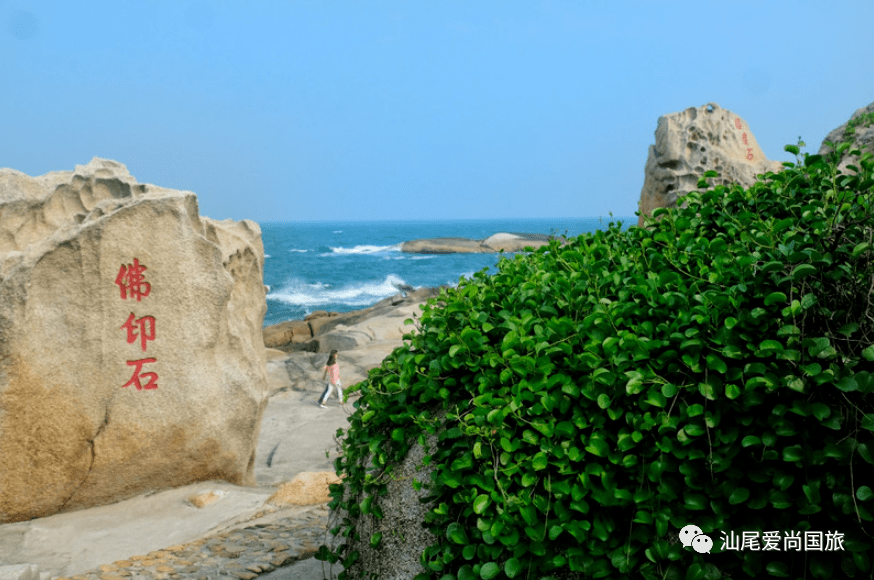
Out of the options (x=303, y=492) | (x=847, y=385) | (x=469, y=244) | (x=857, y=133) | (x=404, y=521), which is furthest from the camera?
(x=469, y=244)

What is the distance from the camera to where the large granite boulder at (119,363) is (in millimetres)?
6113

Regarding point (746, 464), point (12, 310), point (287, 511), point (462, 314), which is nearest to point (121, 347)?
point (12, 310)

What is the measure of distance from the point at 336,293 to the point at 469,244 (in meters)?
19.5

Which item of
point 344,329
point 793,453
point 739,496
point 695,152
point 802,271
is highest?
point 695,152

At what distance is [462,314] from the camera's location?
3350mm

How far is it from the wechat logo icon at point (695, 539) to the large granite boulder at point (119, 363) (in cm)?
539

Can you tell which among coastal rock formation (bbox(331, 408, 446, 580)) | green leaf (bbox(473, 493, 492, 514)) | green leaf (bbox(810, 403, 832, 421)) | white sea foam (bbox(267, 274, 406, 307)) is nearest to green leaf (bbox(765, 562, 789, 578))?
green leaf (bbox(810, 403, 832, 421))

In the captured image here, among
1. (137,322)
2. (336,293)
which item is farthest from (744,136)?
(336,293)

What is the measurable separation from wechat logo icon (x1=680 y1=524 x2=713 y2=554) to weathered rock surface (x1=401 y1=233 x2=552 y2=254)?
50.6 meters

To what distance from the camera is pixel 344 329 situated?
61.6ft

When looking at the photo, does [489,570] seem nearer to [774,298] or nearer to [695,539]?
[695,539]

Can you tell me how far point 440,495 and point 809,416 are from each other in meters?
1.39

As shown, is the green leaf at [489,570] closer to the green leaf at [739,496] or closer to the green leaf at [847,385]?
the green leaf at [739,496]

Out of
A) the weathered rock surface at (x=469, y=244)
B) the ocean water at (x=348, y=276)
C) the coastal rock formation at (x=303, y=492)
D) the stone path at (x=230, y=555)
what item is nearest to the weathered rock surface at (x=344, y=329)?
the coastal rock formation at (x=303, y=492)
